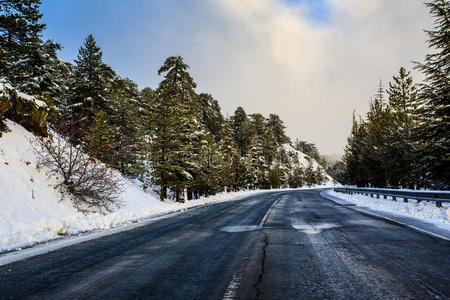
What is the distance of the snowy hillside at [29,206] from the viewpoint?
10242 millimetres

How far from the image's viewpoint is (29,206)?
44.4 ft

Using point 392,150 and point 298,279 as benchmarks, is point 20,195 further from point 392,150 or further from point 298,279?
point 392,150

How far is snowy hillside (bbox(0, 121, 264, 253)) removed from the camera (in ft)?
33.6

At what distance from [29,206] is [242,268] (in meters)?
10.5

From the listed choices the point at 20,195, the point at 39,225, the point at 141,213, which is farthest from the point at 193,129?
the point at 39,225

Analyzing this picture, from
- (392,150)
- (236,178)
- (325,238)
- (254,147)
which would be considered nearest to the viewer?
(325,238)

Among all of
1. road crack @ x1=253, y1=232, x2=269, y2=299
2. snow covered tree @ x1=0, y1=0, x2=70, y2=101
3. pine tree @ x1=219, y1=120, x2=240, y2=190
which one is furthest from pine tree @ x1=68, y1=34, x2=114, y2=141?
road crack @ x1=253, y1=232, x2=269, y2=299

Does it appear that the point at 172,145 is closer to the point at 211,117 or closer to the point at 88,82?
the point at 88,82

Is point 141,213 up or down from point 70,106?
down

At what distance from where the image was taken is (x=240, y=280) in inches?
200

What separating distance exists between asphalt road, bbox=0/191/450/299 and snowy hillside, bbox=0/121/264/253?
2160mm

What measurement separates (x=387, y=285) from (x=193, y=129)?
32.9m

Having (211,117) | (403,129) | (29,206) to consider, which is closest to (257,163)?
(211,117)

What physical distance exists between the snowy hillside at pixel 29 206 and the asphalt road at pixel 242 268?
2160 millimetres
